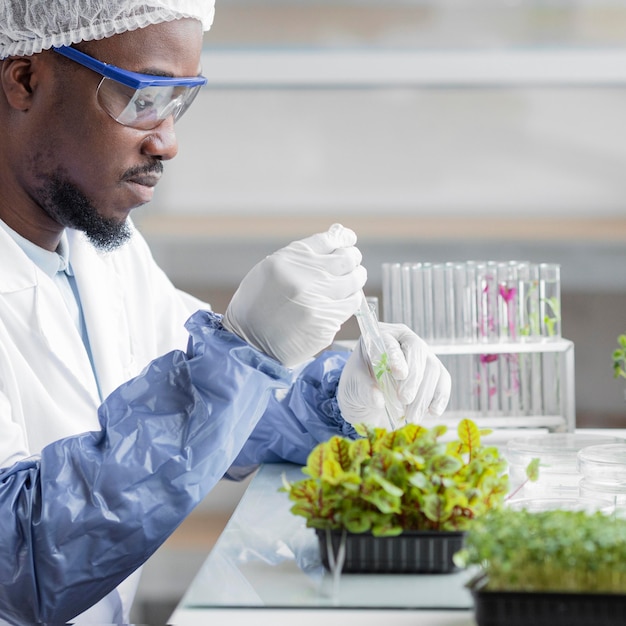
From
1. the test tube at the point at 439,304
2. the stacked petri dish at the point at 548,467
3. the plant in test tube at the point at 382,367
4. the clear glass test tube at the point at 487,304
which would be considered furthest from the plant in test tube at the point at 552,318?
the plant in test tube at the point at 382,367

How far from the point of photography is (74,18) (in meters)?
1.41

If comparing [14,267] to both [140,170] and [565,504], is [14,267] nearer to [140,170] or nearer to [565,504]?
[140,170]

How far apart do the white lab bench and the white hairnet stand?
2.77 ft

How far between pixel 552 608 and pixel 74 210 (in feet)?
3.47

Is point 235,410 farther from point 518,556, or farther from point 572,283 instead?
point 572,283

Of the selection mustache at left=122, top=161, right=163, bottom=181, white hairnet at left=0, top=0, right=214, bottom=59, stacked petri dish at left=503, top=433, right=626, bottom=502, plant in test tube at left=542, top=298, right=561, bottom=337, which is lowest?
stacked petri dish at left=503, top=433, right=626, bottom=502

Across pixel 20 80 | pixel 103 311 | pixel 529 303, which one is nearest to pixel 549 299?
pixel 529 303

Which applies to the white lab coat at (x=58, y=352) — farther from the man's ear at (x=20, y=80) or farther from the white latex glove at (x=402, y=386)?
the white latex glove at (x=402, y=386)

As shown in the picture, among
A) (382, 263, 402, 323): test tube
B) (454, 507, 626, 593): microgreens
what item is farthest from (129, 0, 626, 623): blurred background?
(454, 507, 626, 593): microgreens

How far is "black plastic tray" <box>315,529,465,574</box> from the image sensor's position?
2.98 feet

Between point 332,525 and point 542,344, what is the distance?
104 centimetres

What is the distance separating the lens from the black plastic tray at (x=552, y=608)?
736mm

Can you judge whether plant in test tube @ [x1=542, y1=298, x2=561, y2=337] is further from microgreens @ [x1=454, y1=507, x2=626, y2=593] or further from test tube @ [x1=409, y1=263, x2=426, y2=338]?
microgreens @ [x1=454, y1=507, x2=626, y2=593]

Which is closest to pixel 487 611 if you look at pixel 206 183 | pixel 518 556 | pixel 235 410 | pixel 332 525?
pixel 518 556
